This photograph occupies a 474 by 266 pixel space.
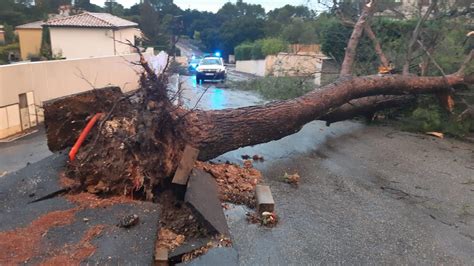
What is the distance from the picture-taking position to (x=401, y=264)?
4.29 m

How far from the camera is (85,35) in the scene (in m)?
36.8

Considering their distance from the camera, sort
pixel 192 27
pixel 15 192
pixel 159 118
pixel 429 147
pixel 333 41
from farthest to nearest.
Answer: pixel 192 27, pixel 333 41, pixel 429 147, pixel 159 118, pixel 15 192

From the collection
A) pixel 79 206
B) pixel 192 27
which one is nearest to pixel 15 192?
pixel 79 206

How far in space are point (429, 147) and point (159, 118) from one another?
20.3 ft

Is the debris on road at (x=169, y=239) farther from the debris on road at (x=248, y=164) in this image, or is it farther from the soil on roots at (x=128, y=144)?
the debris on road at (x=248, y=164)

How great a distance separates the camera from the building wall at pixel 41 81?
9609 millimetres

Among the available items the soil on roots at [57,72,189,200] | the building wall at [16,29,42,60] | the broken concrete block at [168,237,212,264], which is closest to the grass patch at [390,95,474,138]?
the soil on roots at [57,72,189,200]

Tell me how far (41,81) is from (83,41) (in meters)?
27.6

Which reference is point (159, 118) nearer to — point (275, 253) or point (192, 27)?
point (275, 253)

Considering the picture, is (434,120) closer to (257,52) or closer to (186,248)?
(186,248)

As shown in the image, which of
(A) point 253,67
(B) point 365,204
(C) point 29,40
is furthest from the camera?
(C) point 29,40

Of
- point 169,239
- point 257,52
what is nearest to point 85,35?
point 257,52

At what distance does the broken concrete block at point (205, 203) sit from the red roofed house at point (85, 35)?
3118 centimetres

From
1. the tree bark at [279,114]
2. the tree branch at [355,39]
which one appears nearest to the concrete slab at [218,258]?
the tree bark at [279,114]
